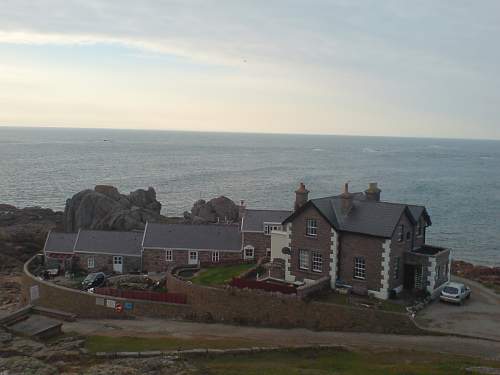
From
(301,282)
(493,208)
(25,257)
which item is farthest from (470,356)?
(493,208)

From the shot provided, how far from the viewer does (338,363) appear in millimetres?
24984

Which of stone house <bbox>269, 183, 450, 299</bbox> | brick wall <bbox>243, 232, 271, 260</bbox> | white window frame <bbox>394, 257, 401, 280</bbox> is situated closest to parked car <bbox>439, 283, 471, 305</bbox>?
stone house <bbox>269, 183, 450, 299</bbox>

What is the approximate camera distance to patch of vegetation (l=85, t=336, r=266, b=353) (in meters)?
28.0

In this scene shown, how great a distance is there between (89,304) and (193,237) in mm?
12839

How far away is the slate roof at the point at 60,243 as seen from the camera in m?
49.7

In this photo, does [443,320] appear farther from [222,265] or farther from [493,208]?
[493,208]

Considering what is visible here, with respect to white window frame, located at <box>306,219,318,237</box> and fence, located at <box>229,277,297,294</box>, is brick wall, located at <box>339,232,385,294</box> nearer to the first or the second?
white window frame, located at <box>306,219,318,237</box>

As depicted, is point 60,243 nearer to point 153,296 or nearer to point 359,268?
point 153,296

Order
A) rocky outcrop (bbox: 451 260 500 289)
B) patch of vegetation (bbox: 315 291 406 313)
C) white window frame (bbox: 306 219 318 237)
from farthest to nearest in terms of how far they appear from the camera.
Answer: rocky outcrop (bbox: 451 260 500 289) → white window frame (bbox: 306 219 318 237) → patch of vegetation (bbox: 315 291 406 313)

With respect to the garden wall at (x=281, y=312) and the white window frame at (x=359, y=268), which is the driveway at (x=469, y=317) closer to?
the garden wall at (x=281, y=312)

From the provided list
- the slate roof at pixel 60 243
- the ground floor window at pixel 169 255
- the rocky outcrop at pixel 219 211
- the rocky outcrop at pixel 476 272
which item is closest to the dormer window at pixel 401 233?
the rocky outcrop at pixel 476 272

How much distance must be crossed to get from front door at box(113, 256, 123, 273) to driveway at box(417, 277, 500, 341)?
27.7 m

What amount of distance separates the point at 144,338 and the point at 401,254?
689 inches

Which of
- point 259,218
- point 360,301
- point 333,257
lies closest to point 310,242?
point 333,257
